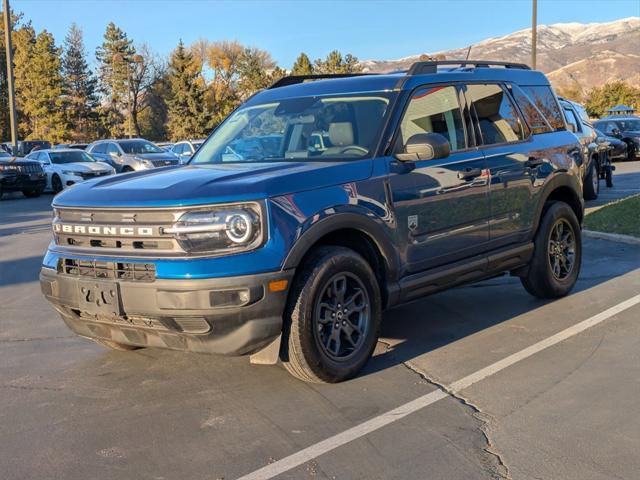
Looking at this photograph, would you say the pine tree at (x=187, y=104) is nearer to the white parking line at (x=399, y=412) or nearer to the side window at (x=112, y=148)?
the side window at (x=112, y=148)

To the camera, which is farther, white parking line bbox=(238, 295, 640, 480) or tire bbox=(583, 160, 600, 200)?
tire bbox=(583, 160, 600, 200)

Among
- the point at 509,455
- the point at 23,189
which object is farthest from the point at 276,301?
the point at 23,189

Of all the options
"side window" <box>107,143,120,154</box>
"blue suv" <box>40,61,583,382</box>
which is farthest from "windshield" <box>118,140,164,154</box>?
"blue suv" <box>40,61,583,382</box>

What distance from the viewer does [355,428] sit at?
400cm

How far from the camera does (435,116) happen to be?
18.4 feet

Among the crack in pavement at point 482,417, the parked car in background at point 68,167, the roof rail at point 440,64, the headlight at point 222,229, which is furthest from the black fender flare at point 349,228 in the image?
the parked car in background at point 68,167

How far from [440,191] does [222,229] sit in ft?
6.23

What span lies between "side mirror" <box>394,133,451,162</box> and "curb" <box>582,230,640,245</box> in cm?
554

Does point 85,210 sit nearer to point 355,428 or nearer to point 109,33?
point 355,428

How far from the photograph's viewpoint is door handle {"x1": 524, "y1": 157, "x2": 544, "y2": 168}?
6.31 m

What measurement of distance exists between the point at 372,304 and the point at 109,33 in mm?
80779

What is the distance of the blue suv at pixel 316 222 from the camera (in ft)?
13.8

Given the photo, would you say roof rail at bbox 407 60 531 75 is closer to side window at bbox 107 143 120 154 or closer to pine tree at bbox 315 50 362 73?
side window at bbox 107 143 120 154

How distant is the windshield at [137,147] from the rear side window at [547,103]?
20471 mm
